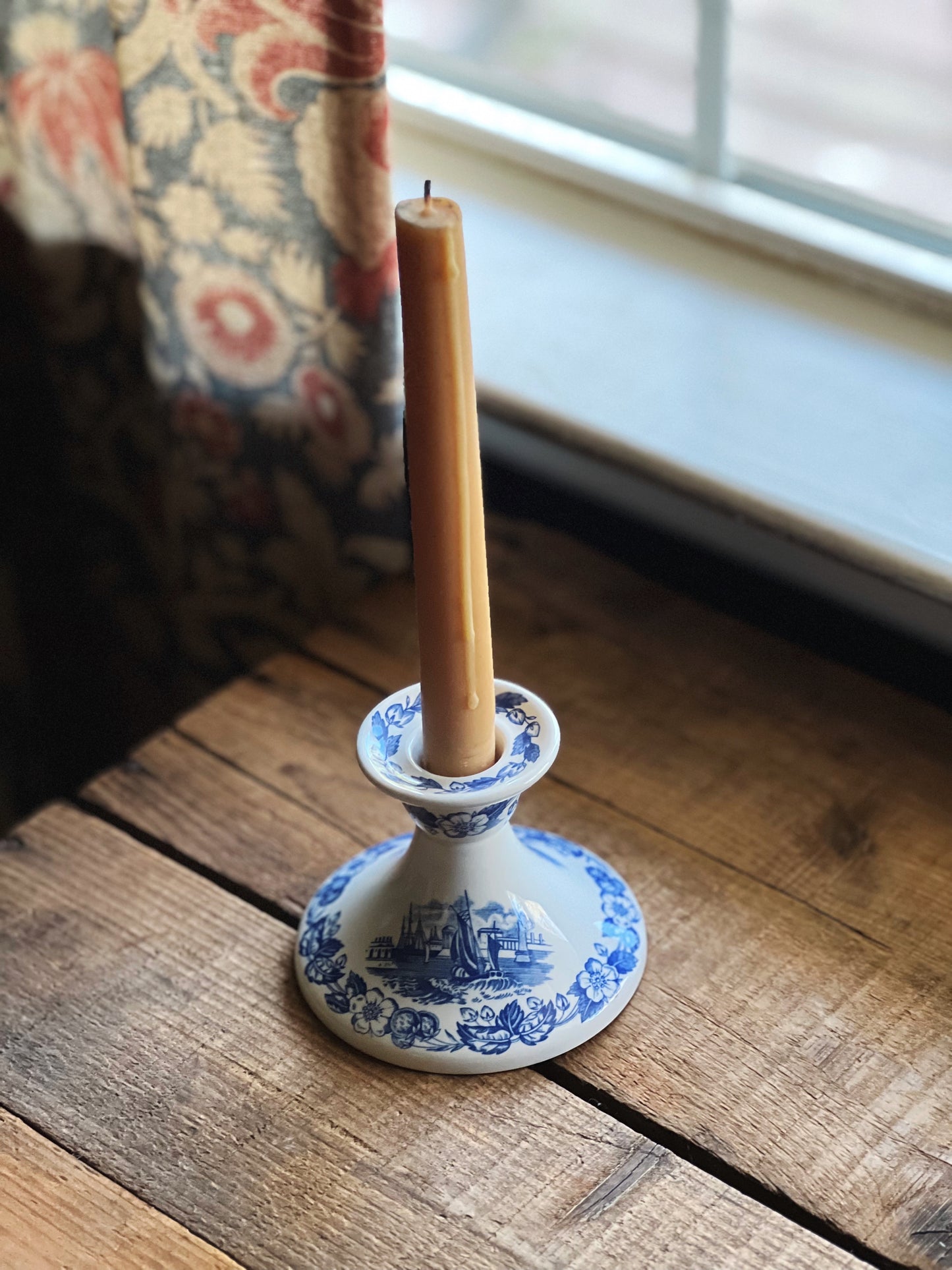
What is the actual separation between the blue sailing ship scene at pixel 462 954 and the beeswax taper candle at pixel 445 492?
0.25 feet

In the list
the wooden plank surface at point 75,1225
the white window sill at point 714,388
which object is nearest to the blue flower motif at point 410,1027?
the wooden plank surface at point 75,1225

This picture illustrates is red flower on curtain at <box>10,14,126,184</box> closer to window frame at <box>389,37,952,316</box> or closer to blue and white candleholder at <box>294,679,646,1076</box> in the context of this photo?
window frame at <box>389,37,952,316</box>

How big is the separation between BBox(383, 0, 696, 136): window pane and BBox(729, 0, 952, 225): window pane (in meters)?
0.05

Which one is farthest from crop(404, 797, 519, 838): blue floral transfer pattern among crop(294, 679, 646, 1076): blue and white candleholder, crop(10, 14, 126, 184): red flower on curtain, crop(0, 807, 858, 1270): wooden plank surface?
crop(10, 14, 126, 184): red flower on curtain

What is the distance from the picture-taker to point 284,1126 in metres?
0.56

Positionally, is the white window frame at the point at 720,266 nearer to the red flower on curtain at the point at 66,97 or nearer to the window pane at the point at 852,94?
the window pane at the point at 852,94

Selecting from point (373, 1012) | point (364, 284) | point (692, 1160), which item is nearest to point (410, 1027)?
point (373, 1012)

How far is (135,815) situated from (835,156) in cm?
63

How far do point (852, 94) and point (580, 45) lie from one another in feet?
0.68

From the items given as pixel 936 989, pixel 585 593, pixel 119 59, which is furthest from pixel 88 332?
pixel 936 989

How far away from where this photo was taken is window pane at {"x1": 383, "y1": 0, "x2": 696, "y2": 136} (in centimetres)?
100

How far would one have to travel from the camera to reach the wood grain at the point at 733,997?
0.55 meters

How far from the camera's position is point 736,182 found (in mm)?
→ 979

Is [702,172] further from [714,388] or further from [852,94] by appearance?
[714,388]
